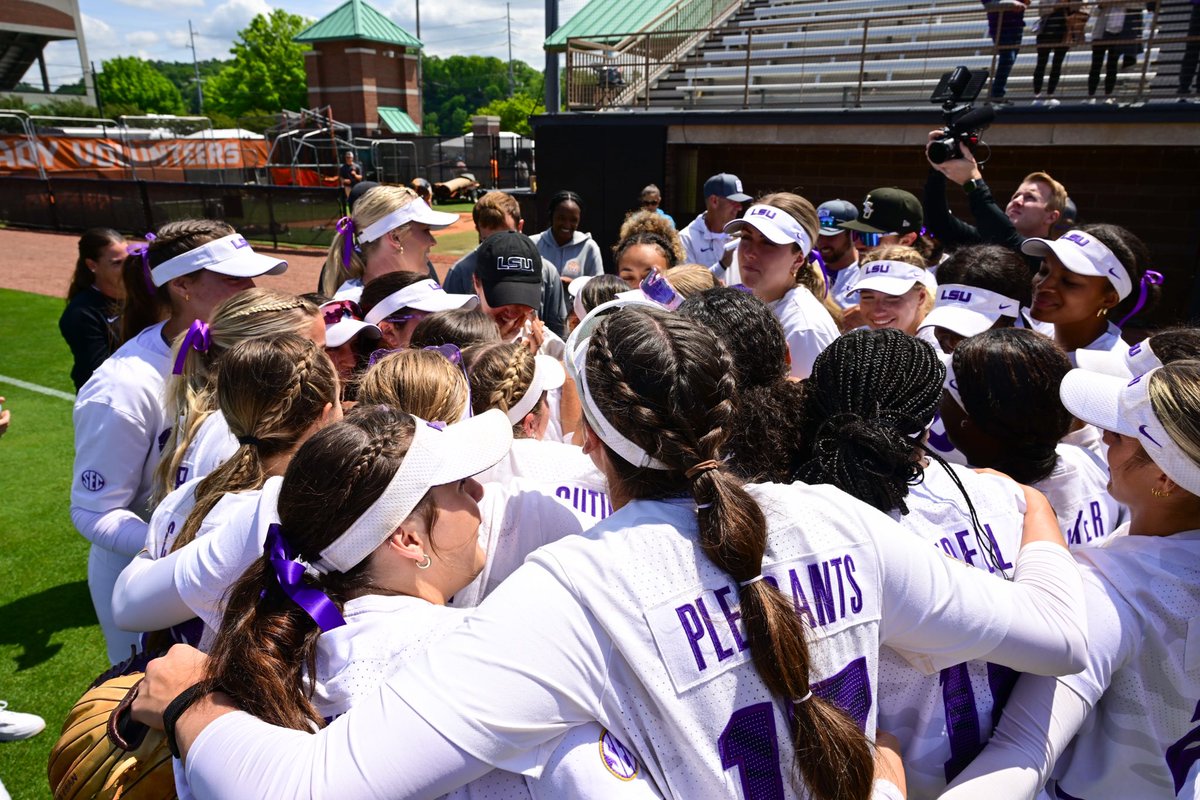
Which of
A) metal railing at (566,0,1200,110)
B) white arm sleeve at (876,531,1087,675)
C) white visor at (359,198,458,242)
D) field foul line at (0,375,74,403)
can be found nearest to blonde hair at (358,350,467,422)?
white arm sleeve at (876,531,1087,675)

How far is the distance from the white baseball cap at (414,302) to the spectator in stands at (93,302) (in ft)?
6.46

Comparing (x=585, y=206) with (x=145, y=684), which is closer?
(x=145, y=684)

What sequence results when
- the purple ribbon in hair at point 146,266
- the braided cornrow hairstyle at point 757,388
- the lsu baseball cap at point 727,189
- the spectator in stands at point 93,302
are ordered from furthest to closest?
the lsu baseball cap at point 727,189, the spectator in stands at point 93,302, the purple ribbon in hair at point 146,266, the braided cornrow hairstyle at point 757,388

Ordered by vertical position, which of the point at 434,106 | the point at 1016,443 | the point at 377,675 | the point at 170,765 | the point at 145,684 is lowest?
the point at 170,765

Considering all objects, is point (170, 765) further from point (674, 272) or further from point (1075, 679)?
point (674, 272)

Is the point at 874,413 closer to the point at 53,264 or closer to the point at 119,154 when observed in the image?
the point at 53,264

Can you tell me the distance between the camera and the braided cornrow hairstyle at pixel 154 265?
9.74 feet

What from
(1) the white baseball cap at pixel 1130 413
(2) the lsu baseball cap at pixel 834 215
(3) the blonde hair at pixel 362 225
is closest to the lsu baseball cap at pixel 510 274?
(3) the blonde hair at pixel 362 225

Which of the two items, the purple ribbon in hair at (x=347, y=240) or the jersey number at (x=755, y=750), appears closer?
the jersey number at (x=755, y=750)

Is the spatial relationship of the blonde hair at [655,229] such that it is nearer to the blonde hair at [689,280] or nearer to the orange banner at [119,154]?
the blonde hair at [689,280]

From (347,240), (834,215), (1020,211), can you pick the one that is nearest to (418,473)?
(347,240)

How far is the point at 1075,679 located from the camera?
149 cm

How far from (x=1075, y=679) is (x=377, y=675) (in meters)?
1.32

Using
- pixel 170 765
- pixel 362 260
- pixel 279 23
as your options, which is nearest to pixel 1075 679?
pixel 170 765
